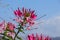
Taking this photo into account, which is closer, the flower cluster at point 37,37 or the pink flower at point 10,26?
the flower cluster at point 37,37

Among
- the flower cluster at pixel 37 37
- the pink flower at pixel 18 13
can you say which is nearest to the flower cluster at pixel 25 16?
the pink flower at pixel 18 13

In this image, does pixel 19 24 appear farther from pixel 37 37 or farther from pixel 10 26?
pixel 37 37

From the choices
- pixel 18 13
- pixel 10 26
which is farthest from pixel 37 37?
pixel 18 13

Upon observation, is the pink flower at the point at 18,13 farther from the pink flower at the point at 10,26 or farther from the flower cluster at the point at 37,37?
the flower cluster at the point at 37,37

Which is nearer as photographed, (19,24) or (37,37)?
(37,37)

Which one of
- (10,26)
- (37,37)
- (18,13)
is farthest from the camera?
(18,13)

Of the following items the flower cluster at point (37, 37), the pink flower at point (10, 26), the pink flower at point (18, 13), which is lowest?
the flower cluster at point (37, 37)

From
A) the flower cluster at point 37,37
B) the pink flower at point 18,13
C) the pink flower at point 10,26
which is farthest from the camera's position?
the pink flower at point 18,13

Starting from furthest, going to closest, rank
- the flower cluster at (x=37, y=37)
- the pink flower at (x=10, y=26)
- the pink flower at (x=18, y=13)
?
1. the pink flower at (x=18, y=13)
2. the pink flower at (x=10, y=26)
3. the flower cluster at (x=37, y=37)

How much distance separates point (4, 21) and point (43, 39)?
72cm

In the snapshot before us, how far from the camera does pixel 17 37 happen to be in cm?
278

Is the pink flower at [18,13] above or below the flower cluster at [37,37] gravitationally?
above

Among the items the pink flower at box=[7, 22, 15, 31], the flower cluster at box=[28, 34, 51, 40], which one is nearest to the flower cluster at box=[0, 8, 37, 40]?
the pink flower at box=[7, 22, 15, 31]

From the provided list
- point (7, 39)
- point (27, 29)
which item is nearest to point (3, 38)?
point (7, 39)
